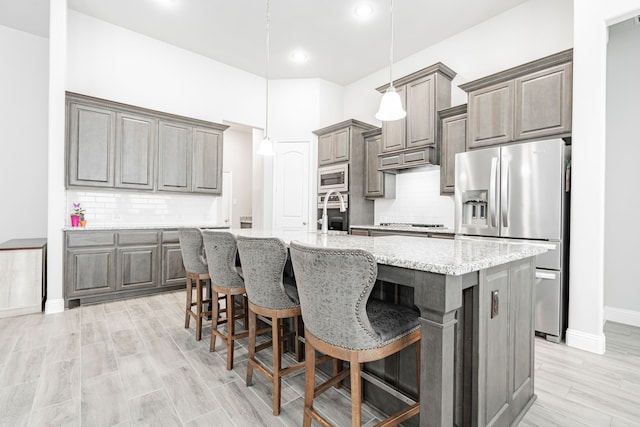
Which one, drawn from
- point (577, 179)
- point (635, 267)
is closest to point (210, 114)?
point (577, 179)

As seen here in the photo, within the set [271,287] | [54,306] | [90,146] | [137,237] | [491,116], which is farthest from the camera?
[137,237]

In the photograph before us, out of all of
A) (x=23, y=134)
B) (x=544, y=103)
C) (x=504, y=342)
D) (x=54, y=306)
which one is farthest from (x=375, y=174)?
(x=23, y=134)

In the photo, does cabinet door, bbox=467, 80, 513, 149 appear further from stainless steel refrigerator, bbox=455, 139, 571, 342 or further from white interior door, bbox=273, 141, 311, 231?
white interior door, bbox=273, 141, 311, 231

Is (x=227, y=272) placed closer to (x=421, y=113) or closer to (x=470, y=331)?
(x=470, y=331)

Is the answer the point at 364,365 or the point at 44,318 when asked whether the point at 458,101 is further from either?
the point at 44,318

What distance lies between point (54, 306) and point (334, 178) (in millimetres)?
3955

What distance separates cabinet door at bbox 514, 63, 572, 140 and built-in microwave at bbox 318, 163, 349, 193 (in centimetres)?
247

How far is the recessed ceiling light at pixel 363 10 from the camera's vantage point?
3.64 meters

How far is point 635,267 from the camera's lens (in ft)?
10.5

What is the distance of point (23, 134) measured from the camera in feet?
14.0

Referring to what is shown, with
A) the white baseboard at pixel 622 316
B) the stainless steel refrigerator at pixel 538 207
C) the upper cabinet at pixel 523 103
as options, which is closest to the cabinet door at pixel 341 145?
the upper cabinet at pixel 523 103

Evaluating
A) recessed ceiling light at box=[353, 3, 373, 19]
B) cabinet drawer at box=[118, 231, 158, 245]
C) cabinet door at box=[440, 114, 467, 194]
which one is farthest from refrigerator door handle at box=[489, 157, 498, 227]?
cabinet drawer at box=[118, 231, 158, 245]

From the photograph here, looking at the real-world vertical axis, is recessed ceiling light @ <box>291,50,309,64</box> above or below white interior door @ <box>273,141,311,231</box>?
above

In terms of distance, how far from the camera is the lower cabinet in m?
3.45
